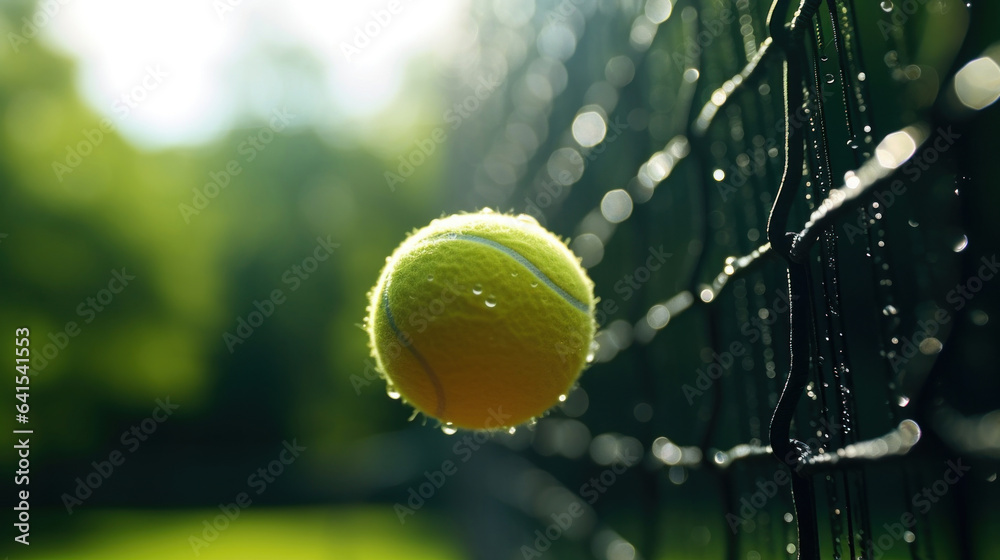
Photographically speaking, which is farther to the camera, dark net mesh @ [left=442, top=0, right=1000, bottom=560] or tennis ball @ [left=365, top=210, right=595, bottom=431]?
tennis ball @ [left=365, top=210, right=595, bottom=431]

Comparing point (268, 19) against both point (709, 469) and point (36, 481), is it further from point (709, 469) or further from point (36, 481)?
point (709, 469)

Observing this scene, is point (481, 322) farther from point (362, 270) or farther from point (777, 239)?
point (362, 270)

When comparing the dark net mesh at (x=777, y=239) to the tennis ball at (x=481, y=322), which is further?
the tennis ball at (x=481, y=322)

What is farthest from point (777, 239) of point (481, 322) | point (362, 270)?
point (362, 270)
